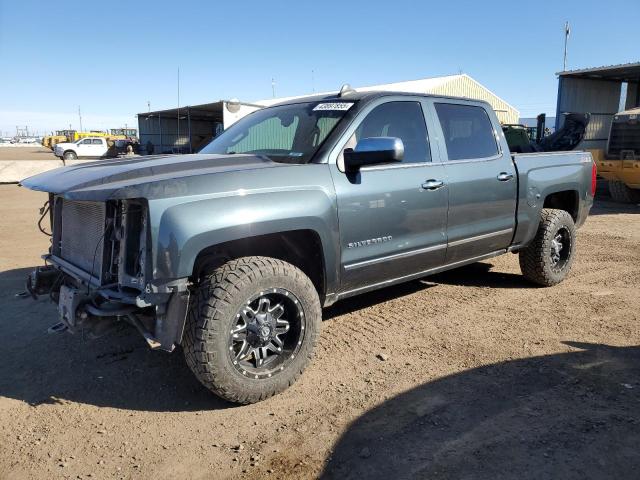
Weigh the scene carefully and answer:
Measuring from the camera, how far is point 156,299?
110 inches

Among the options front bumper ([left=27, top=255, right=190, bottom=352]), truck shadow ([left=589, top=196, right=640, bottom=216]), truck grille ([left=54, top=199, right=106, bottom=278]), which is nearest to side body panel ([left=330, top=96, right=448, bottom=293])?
front bumper ([left=27, top=255, right=190, bottom=352])

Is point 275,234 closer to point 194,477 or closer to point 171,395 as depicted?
point 171,395

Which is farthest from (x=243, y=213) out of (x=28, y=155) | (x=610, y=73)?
(x=28, y=155)

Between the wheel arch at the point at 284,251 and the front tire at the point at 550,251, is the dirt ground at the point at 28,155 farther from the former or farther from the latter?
the wheel arch at the point at 284,251

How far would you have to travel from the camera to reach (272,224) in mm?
3127

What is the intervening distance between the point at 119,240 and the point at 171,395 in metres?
1.08

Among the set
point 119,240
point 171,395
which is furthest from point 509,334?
point 119,240

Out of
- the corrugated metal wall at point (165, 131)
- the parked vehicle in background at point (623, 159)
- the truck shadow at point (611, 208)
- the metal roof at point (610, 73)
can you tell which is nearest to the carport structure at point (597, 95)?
the metal roof at point (610, 73)

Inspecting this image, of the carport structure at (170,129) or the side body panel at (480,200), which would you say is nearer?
A: the side body panel at (480,200)

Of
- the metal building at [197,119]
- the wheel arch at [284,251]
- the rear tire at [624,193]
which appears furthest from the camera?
the metal building at [197,119]

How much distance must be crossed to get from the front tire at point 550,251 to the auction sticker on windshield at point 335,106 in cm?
265

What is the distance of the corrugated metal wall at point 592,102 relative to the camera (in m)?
19.2

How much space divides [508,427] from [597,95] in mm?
21104

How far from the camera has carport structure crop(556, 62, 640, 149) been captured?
18.9 m
